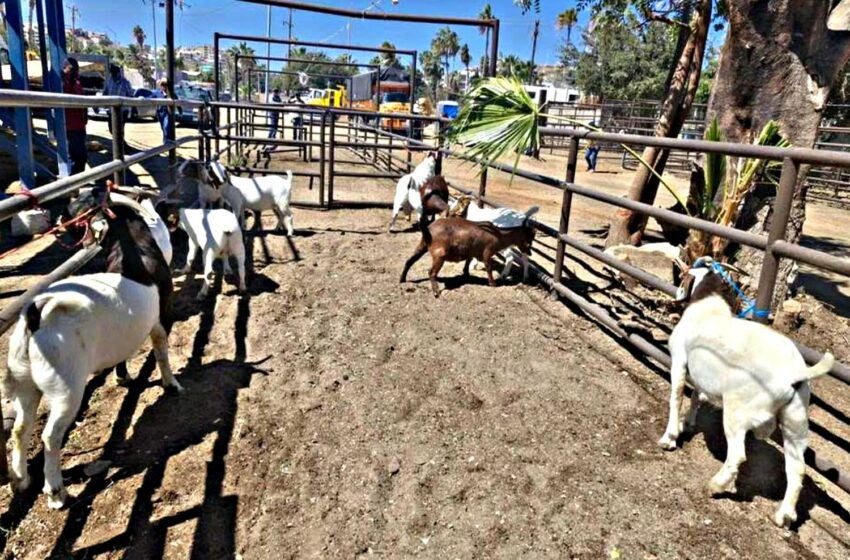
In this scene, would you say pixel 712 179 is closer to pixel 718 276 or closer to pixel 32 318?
pixel 718 276

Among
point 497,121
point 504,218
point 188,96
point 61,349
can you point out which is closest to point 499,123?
point 497,121

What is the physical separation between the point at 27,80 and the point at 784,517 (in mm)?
10133

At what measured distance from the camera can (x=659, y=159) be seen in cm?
741

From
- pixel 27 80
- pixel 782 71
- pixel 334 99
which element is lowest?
pixel 27 80

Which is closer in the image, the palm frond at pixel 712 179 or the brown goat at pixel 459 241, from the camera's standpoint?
the palm frond at pixel 712 179

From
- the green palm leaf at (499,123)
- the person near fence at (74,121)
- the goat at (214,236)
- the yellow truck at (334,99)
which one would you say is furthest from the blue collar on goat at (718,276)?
the yellow truck at (334,99)

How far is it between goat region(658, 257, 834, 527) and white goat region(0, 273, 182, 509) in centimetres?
275

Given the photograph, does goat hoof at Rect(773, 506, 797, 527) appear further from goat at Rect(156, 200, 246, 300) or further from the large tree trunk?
goat at Rect(156, 200, 246, 300)

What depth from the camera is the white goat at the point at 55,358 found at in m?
2.38

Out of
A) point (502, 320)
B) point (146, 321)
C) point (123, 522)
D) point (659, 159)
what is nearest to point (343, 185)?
point (659, 159)

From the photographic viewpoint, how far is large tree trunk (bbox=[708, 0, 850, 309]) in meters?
4.93

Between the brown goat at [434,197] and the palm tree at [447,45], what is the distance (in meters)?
90.1

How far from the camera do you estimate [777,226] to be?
294cm

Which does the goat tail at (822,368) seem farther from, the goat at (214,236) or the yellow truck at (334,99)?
the yellow truck at (334,99)
